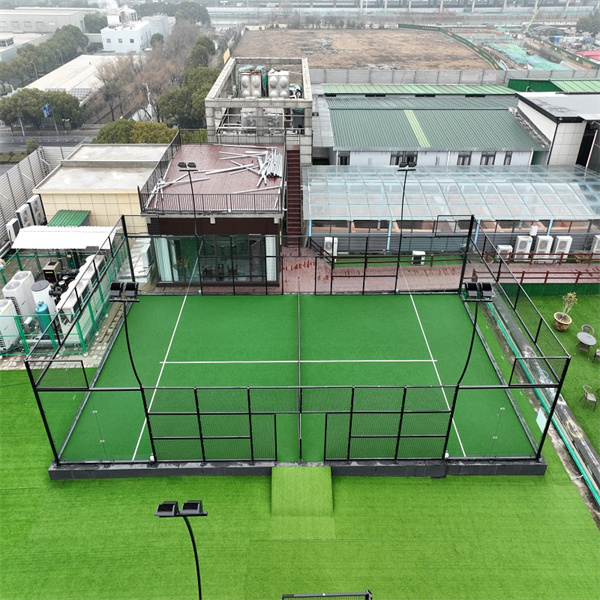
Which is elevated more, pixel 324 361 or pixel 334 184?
pixel 334 184

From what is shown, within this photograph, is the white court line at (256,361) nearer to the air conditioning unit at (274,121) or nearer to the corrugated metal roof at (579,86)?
the air conditioning unit at (274,121)

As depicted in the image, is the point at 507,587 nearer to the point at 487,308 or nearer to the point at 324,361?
the point at 324,361

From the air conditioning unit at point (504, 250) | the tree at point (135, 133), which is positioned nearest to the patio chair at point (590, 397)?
the air conditioning unit at point (504, 250)

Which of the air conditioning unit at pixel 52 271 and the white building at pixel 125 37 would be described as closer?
the air conditioning unit at pixel 52 271

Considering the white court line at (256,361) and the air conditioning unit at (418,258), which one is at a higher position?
the air conditioning unit at (418,258)

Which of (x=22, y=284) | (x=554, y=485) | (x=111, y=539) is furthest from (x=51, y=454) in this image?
(x=554, y=485)

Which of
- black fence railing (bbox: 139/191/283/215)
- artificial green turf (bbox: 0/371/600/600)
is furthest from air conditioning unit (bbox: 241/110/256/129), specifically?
artificial green turf (bbox: 0/371/600/600)

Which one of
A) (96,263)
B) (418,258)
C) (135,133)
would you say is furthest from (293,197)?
(135,133)
